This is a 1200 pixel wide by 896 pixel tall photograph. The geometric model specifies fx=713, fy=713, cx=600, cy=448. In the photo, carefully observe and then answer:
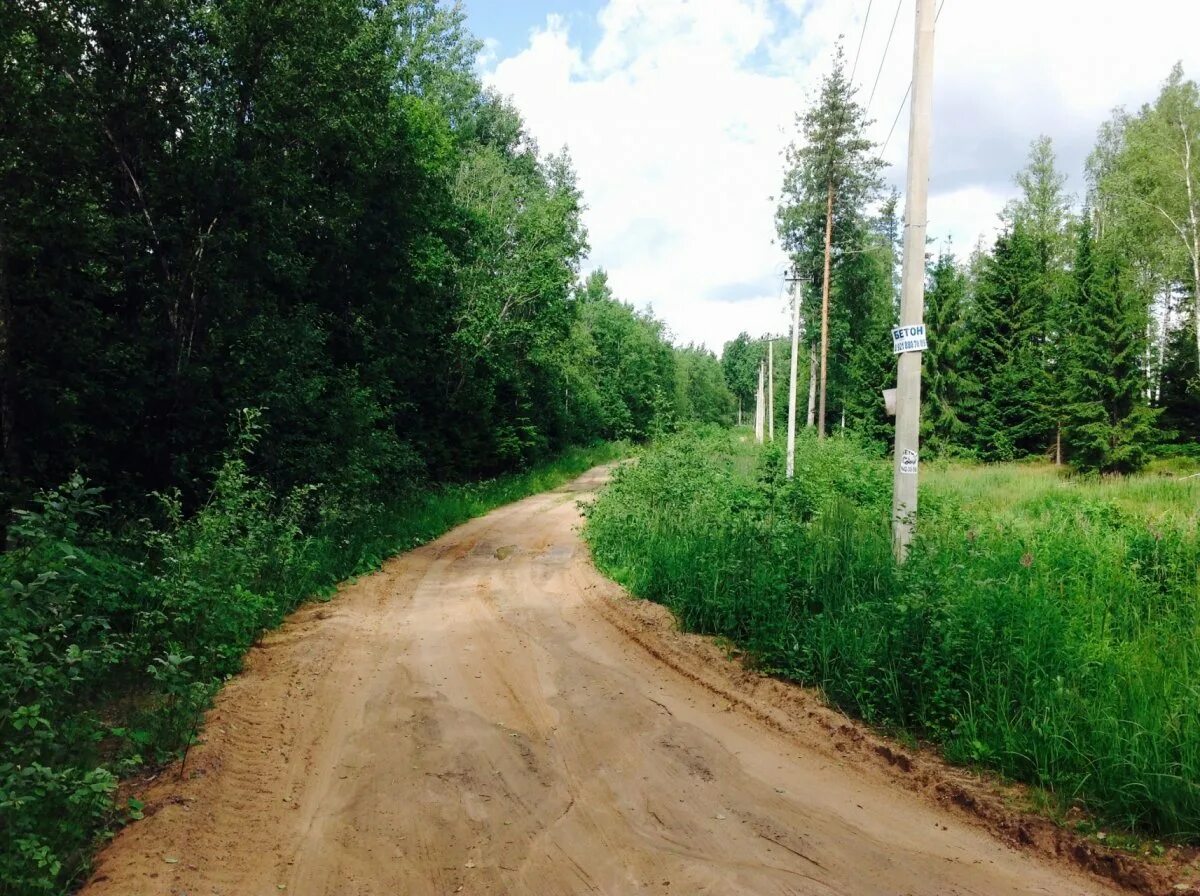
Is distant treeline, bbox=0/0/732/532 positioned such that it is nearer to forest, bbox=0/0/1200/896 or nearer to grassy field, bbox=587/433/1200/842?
forest, bbox=0/0/1200/896

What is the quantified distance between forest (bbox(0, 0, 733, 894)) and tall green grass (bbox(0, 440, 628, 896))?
0.10ft

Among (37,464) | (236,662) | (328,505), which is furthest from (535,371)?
(236,662)

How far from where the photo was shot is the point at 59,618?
4.33 metres

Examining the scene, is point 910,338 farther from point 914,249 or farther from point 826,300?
point 826,300

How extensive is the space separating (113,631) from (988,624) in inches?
297

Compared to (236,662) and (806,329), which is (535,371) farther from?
(236,662)

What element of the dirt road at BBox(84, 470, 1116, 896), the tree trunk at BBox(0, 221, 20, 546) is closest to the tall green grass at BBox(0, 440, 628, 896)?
the dirt road at BBox(84, 470, 1116, 896)

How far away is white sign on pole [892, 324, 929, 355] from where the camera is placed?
6691 mm

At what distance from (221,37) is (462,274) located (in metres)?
11.9

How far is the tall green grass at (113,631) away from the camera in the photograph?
11.6 feet

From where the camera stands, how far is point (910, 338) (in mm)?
6758

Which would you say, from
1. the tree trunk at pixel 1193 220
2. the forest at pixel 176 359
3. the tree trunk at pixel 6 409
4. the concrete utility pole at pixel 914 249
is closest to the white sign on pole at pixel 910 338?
the concrete utility pole at pixel 914 249

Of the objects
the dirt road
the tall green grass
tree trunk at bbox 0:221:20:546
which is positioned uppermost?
tree trunk at bbox 0:221:20:546

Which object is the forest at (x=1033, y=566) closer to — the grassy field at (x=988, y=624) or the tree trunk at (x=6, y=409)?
the grassy field at (x=988, y=624)
